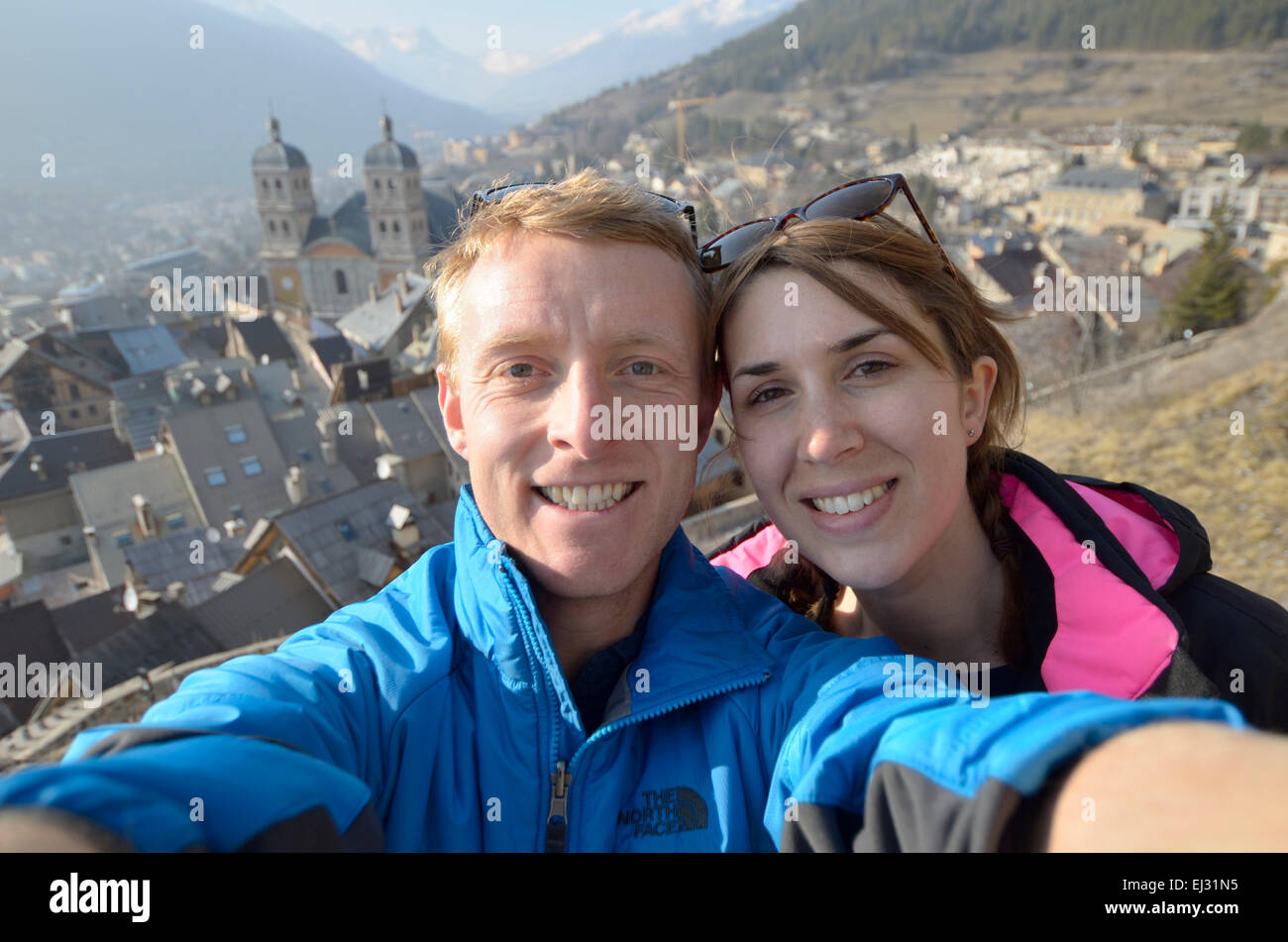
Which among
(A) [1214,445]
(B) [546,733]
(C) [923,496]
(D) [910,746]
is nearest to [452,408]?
(B) [546,733]

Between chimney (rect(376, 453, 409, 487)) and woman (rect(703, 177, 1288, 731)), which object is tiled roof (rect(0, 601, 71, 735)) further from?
woman (rect(703, 177, 1288, 731))

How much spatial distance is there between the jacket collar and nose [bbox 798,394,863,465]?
48 centimetres

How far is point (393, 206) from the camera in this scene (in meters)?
57.5

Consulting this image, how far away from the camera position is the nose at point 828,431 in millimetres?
2219

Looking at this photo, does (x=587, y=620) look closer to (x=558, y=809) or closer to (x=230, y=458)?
(x=558, y=809)

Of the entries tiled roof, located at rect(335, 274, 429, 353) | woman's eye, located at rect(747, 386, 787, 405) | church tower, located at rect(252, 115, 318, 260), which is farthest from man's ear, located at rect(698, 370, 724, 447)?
church tower, located at rect(252, 115, 318, 260)

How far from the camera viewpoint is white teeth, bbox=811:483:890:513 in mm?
2322

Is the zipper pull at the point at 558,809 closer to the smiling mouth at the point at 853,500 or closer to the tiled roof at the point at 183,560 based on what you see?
the smiling mouth at the point at 853,500

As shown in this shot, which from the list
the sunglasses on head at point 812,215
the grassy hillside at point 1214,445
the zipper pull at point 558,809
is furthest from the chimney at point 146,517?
the zipper pull at point 558,809

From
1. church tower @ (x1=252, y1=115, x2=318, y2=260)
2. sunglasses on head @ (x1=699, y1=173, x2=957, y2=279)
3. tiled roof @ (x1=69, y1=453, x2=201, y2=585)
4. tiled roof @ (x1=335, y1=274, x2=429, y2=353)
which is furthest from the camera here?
church tower @ (x1=252, y1=115, x2=318, y2=260)

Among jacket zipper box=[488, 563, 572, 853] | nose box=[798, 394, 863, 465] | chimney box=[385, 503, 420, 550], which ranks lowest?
chimney box=[385, 503, 420, 550]

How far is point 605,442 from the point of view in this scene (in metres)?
1.99
